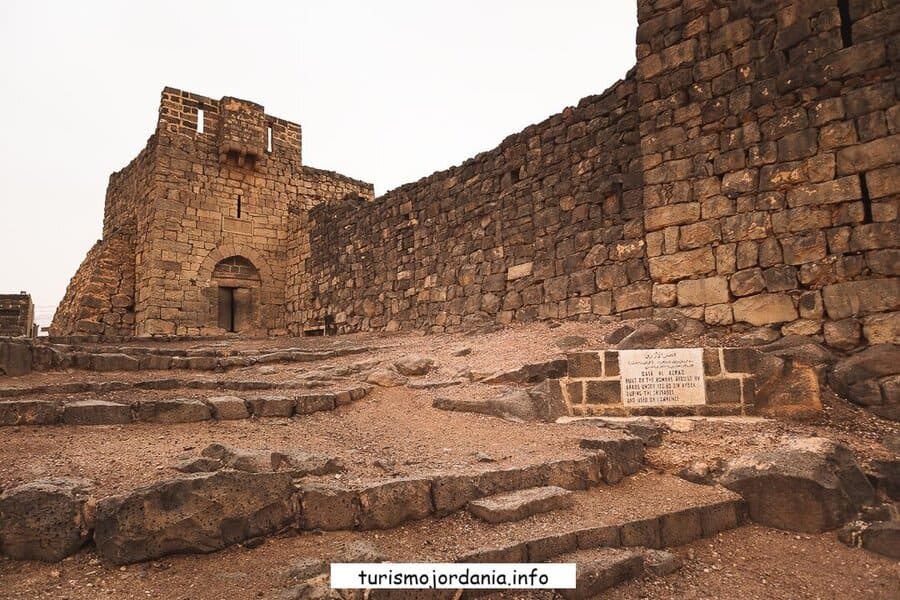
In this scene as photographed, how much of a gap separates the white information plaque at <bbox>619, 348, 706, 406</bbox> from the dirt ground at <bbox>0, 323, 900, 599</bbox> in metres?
0.35

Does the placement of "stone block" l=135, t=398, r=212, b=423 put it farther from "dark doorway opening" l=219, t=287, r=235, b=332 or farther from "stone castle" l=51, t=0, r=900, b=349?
"dark doorway opening" l=219, t=287, r=235, b=332

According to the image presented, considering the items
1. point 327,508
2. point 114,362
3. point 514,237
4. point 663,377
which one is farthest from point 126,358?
point 663,377

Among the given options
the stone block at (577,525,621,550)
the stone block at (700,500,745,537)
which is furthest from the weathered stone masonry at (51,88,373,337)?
the stone block at (700,500,745,537)

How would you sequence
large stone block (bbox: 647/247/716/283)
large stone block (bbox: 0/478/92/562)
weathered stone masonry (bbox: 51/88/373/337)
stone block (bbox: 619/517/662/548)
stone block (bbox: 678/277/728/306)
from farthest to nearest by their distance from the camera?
weathered stone masonry (bbox: 51/88/373/337), large stone block (bbox: 647/247/716/283), stone block (bbox: 678/277/728/306), stone block (bbox: 619/517/662/548), large stone block (bbox: 0/478/92/562)

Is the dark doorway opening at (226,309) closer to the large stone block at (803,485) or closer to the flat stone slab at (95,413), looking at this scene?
the flat stone slab at (95,413)

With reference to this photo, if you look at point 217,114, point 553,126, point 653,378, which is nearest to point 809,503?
point 653,378

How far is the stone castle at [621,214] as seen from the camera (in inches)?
214

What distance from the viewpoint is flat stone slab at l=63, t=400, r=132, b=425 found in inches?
169

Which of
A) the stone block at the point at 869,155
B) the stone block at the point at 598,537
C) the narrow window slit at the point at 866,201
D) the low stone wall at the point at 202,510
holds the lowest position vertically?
the stone block at the point at 598,537

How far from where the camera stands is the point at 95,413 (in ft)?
14.3

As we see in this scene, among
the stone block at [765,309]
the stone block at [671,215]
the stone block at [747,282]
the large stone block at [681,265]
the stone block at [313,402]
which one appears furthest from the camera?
the stone block at [671,215]

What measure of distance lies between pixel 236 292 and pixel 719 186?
1220cm
